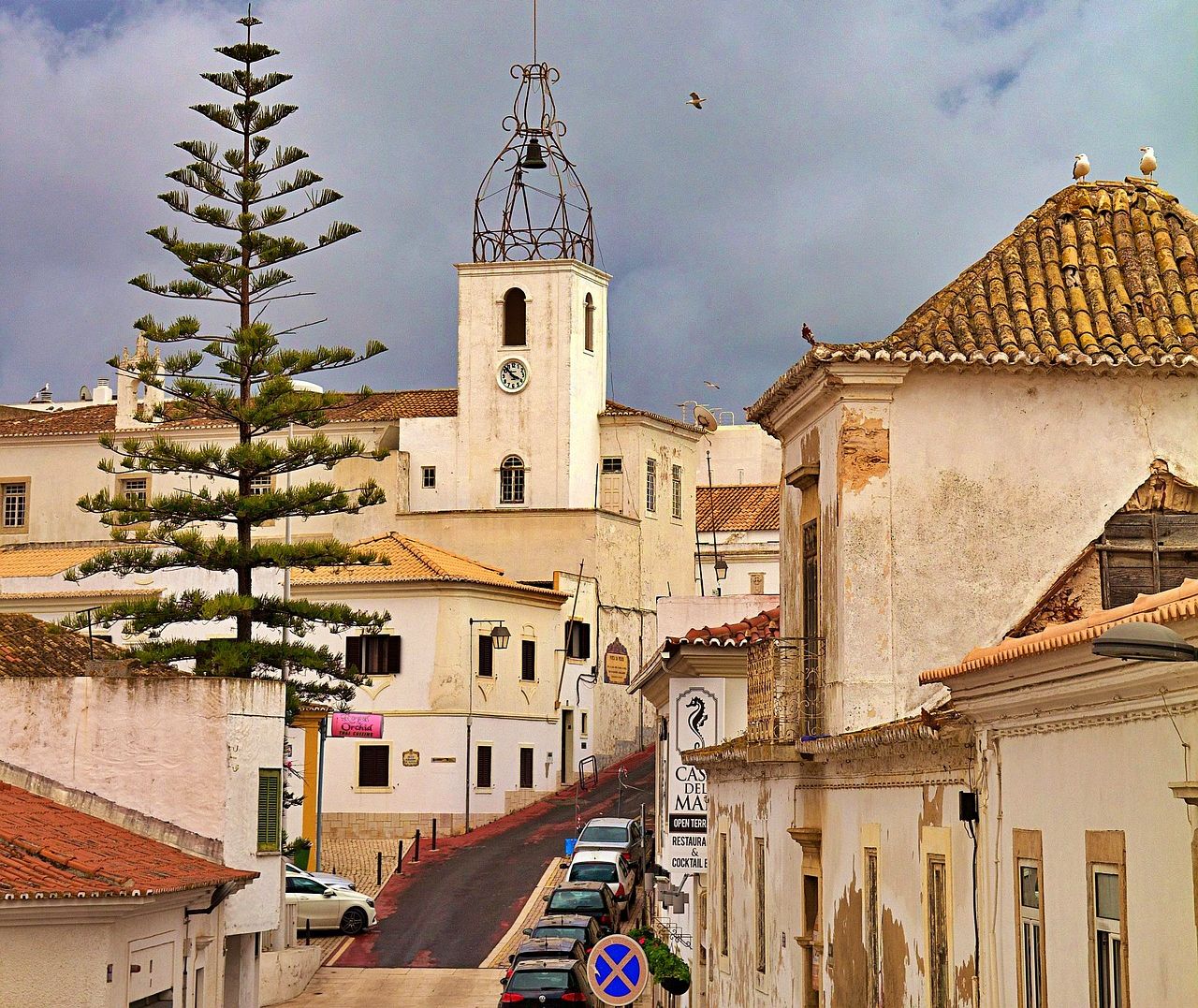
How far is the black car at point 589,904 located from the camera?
33031mm

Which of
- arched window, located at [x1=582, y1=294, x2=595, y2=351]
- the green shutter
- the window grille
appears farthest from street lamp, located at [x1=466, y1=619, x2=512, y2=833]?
the window grille

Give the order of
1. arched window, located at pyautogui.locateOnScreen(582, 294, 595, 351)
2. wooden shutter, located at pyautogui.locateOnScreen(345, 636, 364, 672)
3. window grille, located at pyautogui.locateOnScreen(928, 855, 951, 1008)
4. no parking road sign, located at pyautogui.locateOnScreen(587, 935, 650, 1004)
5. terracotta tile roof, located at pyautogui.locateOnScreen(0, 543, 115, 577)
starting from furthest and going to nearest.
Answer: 1. arched window, located at pyautogui.locateOnScreen(582, 294, 595, 351)
2. terracotta tile roof, located at pyautogui.locateOnScreen(0, 543, 115, 577)
3. wooden shutter, located at pyautogui.locateOnScreen(345, 636, 364, 672)
4. no parking road sign, located at pyautogui.locateOnScreen(587, 935, 650, 1004)
5. window grille, located at pyautogui.locateOnScreen(928, 855, 951, 1008)

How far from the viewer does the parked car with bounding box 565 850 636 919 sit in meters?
35.8

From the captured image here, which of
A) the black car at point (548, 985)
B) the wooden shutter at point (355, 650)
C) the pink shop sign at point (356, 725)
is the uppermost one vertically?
the wooden shutter at point (355, 650)

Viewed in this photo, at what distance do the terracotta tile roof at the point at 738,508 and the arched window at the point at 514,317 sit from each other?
13.1m

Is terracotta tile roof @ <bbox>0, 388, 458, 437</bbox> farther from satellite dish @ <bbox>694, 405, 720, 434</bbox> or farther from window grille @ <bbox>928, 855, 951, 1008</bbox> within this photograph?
window grille @ <bbox>928, 855, 951, 1008</bbox>

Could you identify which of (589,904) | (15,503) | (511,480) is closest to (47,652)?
(589,904)

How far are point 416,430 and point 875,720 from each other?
47785 millimetres

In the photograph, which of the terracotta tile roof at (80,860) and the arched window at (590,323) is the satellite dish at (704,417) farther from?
the terracotta tile roof at (80,860)

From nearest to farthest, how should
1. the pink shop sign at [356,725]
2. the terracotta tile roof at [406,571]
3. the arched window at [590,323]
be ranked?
the pink shop sign at [356,725] < the terracotta tile roof at [406,571] < the arched window at [590,323]

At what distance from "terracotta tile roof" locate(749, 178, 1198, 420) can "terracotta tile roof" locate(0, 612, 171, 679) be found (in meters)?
11.3

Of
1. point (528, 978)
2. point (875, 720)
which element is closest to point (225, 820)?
point (528, 978)

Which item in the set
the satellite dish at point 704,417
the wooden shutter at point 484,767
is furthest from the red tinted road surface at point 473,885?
the satellite dish at point 704,417

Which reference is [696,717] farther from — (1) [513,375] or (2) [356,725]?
(1) [513,375]
